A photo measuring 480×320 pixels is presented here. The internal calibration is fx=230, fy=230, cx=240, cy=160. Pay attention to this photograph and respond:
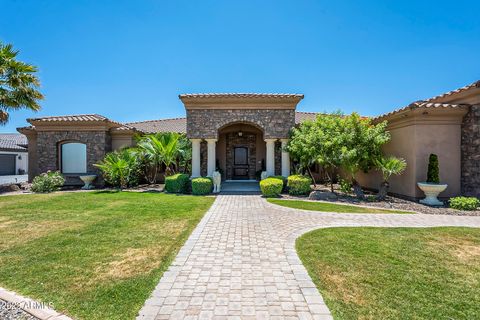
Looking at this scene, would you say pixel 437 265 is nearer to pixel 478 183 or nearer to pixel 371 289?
pixel 371 289

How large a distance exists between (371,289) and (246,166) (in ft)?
51.3

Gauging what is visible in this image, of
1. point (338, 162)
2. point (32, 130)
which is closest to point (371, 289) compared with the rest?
point (338, 162)

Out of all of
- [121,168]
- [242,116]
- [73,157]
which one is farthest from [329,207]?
[73,157]

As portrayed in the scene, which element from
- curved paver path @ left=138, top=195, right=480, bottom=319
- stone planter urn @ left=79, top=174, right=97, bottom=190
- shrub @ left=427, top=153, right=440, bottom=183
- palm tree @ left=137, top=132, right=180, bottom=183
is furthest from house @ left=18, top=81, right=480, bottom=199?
curved paver path @ left=138, top=195, right=480, bottom=319

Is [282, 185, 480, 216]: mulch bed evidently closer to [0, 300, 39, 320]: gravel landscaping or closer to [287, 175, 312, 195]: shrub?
[287, 175, 312, 195]: shrub

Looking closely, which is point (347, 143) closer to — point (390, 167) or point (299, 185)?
A: point (390, 167)

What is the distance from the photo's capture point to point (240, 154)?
19.1 m

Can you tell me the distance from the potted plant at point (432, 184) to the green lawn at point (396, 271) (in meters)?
3.94

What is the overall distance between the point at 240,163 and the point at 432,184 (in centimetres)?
1239

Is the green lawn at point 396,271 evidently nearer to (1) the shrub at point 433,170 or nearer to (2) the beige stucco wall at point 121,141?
(1) the shrub at point 433,170

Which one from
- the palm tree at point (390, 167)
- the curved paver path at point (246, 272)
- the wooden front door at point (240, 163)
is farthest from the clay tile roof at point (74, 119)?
the palm tree at point (390, 167)

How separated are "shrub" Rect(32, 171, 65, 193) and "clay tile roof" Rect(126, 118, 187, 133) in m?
7.10

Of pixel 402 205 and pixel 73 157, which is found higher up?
pixel 73 157

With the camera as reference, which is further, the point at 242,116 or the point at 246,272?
the point at 242,116
